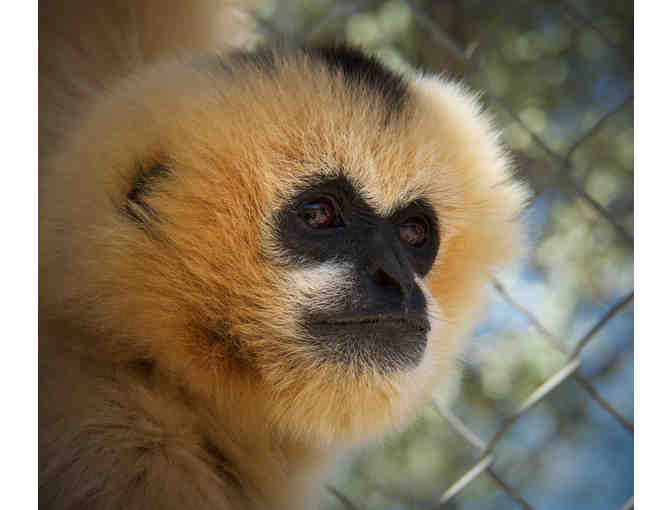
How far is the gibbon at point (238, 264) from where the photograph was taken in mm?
1761

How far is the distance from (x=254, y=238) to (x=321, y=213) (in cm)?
16

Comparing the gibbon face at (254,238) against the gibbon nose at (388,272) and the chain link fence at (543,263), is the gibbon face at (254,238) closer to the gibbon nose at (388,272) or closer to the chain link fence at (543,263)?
the gibbon nose at (388,272)

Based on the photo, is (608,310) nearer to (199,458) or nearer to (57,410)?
(199,458)

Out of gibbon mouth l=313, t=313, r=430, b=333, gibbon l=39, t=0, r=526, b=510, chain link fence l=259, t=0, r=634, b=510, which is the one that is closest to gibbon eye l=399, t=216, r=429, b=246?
gibbon l=39, t=0, r=526, b=510

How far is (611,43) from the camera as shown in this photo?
89.5 inches

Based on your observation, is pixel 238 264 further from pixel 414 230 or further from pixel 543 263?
pixel 543 263

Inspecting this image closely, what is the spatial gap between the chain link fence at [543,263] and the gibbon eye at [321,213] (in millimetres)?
549

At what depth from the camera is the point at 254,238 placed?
184cm

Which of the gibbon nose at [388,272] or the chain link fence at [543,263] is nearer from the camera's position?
the gibbon nose at [388,272]

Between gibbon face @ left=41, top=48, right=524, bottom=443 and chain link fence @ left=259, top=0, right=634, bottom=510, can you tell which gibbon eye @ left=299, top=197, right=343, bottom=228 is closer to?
gibbon face @ left=41, top=48, right=524, bottom=443

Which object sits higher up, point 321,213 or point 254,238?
point 321,213

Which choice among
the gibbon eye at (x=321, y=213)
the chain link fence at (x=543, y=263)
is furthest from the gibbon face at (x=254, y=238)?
the chain link fence at (x=543, y=263)

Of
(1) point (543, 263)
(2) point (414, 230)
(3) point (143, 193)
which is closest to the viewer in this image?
(3) point (143, 193)

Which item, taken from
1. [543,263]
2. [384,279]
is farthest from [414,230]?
[543,263]
